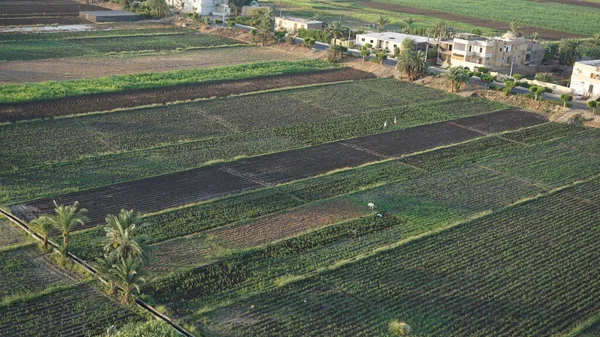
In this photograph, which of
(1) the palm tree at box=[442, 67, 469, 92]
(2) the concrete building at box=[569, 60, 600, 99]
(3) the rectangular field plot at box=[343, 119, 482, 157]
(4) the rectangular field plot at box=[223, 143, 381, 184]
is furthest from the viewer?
(2) the concrete building at box=[569, 60, 600, 99]

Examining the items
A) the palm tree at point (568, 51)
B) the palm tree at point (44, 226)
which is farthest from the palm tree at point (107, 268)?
the palm tree at point (568, 51)

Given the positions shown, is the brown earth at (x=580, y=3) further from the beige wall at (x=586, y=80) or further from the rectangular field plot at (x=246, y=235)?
the rectangular field plot at (x=246, y=235)

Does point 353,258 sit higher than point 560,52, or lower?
lower

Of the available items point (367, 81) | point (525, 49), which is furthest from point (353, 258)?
point (525, 49)

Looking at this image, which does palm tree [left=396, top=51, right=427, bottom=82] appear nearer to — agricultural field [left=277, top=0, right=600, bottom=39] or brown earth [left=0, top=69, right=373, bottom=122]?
brown earth [left=0, top=69, right=373, bottom=122]

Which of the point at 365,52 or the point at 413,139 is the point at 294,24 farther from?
the point at 413,139

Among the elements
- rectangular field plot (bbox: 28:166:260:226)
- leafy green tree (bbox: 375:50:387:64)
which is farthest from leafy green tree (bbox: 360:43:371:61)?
rectangular field plot (bbox: 28:166:260:226)

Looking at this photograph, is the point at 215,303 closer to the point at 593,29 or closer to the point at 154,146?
the point at 154,146

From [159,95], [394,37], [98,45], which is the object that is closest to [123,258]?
[159,95]
